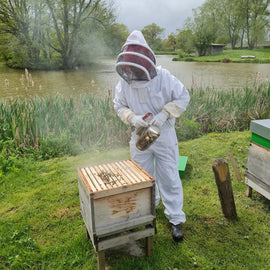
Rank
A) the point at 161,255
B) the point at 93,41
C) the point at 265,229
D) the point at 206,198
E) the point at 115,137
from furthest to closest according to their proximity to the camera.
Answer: the point at 93,41 → the point at 115,137 → the point at 206,198 → the point at 265,229 → the point at 161,255

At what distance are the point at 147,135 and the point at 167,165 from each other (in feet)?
1.23

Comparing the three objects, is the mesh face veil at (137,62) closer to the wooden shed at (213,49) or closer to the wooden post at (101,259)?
the wooden post at (101,259)

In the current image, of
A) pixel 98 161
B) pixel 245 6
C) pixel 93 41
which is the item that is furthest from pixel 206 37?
pixel 98 161

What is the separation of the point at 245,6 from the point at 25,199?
158 ft

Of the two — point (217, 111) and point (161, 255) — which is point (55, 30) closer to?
point (217, 111)

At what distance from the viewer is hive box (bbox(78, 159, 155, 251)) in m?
1.54

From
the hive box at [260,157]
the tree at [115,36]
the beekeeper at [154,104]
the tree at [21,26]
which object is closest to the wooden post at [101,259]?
the beekeeper at [154,104]

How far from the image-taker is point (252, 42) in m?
38.1

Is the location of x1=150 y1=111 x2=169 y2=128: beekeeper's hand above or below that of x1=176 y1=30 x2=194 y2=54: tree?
below

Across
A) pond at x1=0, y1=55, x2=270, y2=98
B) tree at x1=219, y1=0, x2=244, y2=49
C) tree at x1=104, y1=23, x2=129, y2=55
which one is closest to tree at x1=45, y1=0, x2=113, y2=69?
tree at x1=104, y1=23, x2=129, y2=55

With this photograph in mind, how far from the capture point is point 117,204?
5.21 feet

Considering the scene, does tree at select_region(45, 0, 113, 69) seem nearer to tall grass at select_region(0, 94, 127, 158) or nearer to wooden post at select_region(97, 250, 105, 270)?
tall grass at select_region(0, 94, 127, 158)

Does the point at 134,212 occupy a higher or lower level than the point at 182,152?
higher

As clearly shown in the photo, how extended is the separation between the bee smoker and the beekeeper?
0.05 meters
